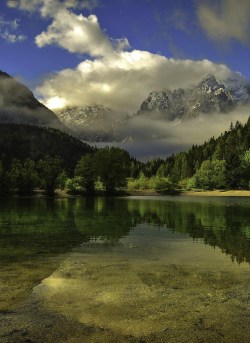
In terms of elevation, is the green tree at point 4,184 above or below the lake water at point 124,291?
above

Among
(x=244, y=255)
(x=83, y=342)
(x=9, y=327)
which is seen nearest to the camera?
(x=83, y=342)

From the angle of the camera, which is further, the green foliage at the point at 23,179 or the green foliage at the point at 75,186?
the green foliage at the point at 23,179

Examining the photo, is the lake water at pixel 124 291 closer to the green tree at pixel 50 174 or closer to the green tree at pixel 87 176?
the green tree at pixel 87 176

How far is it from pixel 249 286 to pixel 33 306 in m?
9.41

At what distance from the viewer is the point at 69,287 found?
1647 cm

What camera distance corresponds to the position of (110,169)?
177 metres

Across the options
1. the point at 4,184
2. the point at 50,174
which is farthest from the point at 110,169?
the point at 4,184

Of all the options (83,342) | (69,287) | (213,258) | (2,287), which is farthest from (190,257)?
(83,342)

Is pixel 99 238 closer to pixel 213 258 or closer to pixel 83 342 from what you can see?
pixel 213 258

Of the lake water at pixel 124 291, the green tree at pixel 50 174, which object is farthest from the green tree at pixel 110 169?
the lake water at pixel 124 291

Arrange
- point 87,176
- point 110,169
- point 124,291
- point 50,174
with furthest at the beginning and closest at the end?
1. point 50,174
2. point 110,169
3. point 87,176
4. point 124,291

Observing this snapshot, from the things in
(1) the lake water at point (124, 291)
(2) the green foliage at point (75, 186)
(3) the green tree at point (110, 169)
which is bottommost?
(1) the lake water at point (124, 291)

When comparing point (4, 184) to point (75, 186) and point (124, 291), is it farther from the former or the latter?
point (124, 291)

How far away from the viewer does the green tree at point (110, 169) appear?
17512cm
